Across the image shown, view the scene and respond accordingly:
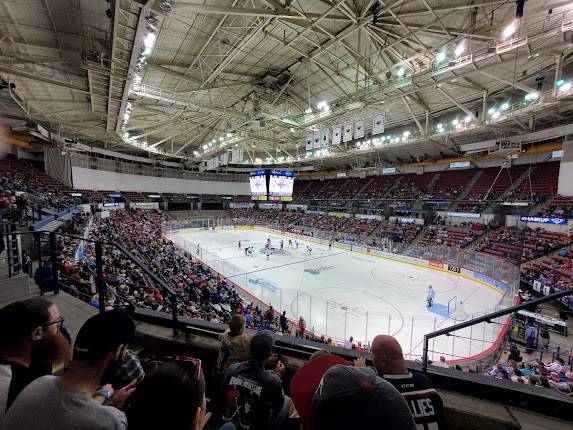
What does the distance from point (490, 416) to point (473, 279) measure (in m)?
20.1

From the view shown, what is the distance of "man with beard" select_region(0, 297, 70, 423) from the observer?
1.52 m

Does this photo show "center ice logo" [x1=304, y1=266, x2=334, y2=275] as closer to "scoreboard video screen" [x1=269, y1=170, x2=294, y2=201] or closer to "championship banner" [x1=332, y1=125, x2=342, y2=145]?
"scoreboard video screen" [x1=269, y1=170, x2=294, y2=201]

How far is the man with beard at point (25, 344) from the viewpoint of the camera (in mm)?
1523

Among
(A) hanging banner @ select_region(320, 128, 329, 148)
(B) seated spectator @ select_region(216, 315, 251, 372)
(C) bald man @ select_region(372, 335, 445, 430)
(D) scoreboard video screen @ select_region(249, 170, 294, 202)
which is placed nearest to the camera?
(C) bald man @ select_region(372, 335, 445, 430)

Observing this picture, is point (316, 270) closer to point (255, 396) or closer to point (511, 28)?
point (511, 28)

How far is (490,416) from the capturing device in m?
2.37

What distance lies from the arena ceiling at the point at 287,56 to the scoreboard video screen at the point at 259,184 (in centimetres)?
516

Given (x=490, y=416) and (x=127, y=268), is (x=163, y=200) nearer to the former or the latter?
(x=127, y=268)

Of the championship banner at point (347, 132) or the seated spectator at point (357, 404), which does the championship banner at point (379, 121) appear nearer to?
the championship banner at point (347, 132)

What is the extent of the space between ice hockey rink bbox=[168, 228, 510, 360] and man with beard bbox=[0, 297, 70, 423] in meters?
9.10

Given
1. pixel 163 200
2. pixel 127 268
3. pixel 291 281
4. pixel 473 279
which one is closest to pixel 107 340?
pixel 127 268

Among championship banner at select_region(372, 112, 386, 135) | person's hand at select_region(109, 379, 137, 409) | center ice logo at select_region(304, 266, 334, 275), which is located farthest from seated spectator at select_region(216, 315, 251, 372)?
center ice logo at select_region(304, 266, 334, 275)

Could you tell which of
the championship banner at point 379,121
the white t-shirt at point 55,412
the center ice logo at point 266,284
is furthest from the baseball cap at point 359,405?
the championship banner at point 379,121

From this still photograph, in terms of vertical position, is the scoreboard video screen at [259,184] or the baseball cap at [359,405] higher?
the scoreboard video screen at [259,184]
